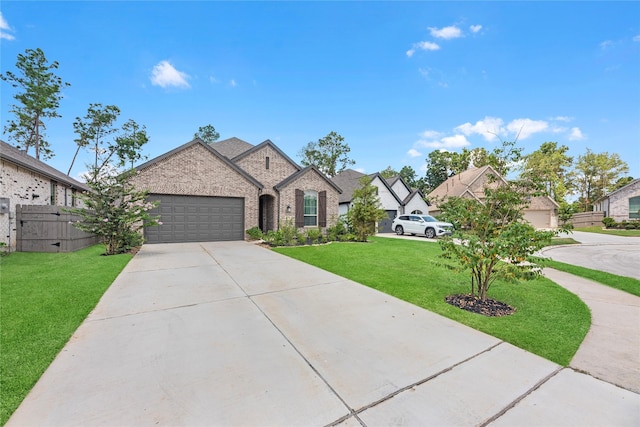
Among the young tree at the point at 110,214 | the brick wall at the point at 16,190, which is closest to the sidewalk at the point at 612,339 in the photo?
the young tree at the point at 110,214

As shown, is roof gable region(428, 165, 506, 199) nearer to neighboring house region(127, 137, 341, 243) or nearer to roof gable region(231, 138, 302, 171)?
neighboring house region(127, 137, 341, 243)

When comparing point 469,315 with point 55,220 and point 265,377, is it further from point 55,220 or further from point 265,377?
point 55,220

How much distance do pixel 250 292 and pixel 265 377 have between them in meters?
2.70

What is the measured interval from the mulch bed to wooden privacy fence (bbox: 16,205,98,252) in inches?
494

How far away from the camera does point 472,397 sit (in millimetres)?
2078

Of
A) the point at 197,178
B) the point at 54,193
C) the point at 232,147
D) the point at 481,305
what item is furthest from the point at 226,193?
the point at 481,305

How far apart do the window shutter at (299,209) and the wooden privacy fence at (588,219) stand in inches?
1252

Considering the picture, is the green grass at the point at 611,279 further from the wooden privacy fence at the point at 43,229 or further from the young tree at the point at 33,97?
the young tree at the point at 33,97

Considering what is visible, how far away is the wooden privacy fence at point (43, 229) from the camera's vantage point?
909 cm

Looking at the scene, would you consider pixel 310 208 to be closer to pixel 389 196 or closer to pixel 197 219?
pixel 197 219

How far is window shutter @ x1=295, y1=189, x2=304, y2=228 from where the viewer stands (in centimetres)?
1540

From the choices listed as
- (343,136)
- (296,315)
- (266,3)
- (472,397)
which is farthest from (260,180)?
(343,136)

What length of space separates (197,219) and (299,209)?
558cm

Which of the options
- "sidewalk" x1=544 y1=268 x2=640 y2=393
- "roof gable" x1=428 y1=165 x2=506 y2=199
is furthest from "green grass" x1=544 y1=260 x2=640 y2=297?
"roof gable" x1=428 y1=165 x2=506 y2=199
